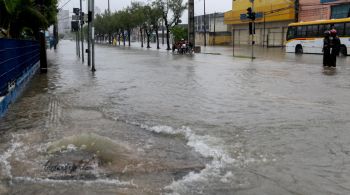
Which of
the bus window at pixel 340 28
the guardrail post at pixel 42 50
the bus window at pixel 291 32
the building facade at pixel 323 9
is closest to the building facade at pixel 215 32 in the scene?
the building facade at pixel 323 9

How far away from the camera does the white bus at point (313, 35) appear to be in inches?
1309

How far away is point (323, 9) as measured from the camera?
49.9 metres

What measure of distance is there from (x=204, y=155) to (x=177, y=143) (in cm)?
78

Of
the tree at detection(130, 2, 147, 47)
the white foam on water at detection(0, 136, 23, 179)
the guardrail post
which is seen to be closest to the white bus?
the guardrail post

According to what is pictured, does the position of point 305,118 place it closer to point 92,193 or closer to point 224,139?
point 224,139

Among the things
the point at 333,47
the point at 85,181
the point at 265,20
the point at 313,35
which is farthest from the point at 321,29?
the point at 85,181

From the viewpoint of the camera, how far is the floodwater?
4.69 metres

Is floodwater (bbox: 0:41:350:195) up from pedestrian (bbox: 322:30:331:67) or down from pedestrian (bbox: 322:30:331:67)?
down

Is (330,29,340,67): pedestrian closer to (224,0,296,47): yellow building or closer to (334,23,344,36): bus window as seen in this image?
(334,23,344,36): bus window

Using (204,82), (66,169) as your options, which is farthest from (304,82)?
(66,169)

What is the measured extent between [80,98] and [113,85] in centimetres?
297

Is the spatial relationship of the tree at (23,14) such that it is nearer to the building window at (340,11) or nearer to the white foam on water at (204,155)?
the white foam on water at (204,155)

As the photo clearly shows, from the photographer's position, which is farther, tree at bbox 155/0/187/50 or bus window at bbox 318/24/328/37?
tree at bbox 155/0/187/50

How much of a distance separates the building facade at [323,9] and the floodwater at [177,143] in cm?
3766
